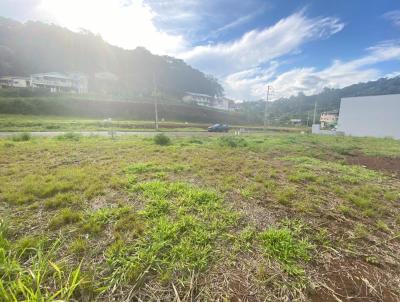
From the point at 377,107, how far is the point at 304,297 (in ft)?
111

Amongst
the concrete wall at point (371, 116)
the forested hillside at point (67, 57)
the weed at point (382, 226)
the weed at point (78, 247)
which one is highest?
the forested hillside at point (67, 57)

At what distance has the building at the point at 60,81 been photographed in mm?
49013

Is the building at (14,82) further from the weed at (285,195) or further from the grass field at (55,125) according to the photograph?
the weed at (285,195)

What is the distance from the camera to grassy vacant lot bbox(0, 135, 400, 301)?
173 cm

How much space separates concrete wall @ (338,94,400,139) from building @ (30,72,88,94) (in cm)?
5982

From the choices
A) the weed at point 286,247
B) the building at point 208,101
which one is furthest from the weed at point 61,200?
the building at point 208,101

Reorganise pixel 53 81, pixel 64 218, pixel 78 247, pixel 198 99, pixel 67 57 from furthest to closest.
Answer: pixel 198 99 < pixel 67 57 < pixel 53 81 < pixel 64 218 < pixel 78 247

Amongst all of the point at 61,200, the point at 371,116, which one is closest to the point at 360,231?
the point at 61,200

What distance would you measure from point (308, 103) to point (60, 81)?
91.4m

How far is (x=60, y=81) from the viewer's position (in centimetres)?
5159

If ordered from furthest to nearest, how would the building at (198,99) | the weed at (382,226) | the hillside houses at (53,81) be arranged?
the building at (198,99) → the hillside houses at (53,81) → the weed at (382,226)

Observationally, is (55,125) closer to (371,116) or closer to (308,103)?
(371,116)

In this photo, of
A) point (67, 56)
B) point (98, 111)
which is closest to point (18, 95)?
point (98, 111)

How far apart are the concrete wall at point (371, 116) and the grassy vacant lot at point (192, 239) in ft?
92.7
